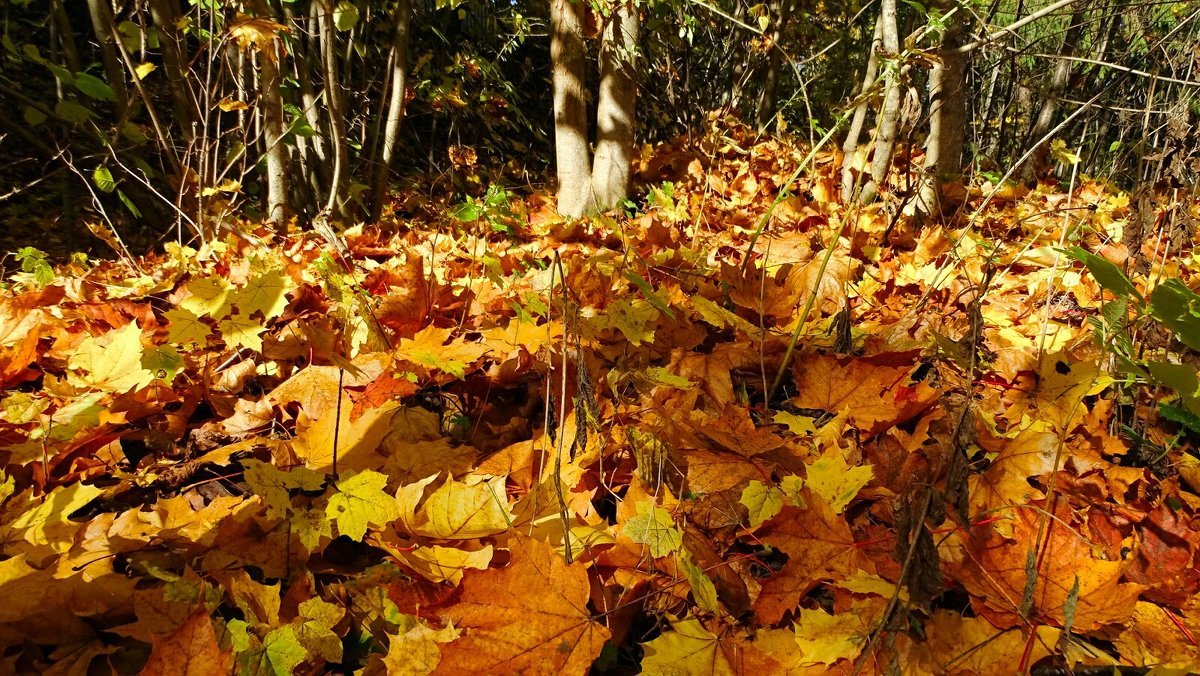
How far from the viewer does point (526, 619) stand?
72 centimetres

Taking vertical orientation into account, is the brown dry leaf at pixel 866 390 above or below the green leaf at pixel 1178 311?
below

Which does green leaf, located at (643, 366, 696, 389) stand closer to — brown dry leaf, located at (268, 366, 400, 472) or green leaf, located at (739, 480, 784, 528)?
green leaf, located at (739, 480, 784, 528)

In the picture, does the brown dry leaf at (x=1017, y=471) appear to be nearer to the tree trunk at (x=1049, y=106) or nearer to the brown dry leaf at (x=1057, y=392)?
the brown dry leaf at (x=1057, y=392)

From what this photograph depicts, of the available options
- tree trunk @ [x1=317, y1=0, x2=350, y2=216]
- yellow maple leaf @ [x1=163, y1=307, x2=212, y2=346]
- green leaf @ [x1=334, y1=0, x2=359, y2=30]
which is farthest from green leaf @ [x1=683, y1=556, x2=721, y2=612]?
green leaf @ [x1=334, y1=0, x2=359, y2=30]

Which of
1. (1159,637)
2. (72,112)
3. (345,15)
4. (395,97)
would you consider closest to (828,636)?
(1159,637)

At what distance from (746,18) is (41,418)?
226 inches

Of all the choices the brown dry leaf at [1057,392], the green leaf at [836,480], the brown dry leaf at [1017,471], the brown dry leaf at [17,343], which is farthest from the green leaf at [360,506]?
the brown dry leaf at [1057,392]

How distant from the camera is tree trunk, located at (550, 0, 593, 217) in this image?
11.1ft

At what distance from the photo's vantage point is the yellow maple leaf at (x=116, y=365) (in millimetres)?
1163

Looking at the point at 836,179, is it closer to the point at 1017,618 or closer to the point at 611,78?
the point at 611,78

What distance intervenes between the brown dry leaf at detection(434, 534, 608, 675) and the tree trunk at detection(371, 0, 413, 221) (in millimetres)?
3623

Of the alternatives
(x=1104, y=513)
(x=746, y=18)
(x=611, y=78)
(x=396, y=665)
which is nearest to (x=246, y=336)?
(x=396, y=665)

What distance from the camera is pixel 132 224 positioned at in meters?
4.81

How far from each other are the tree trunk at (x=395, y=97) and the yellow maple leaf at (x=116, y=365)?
9.48 ft
